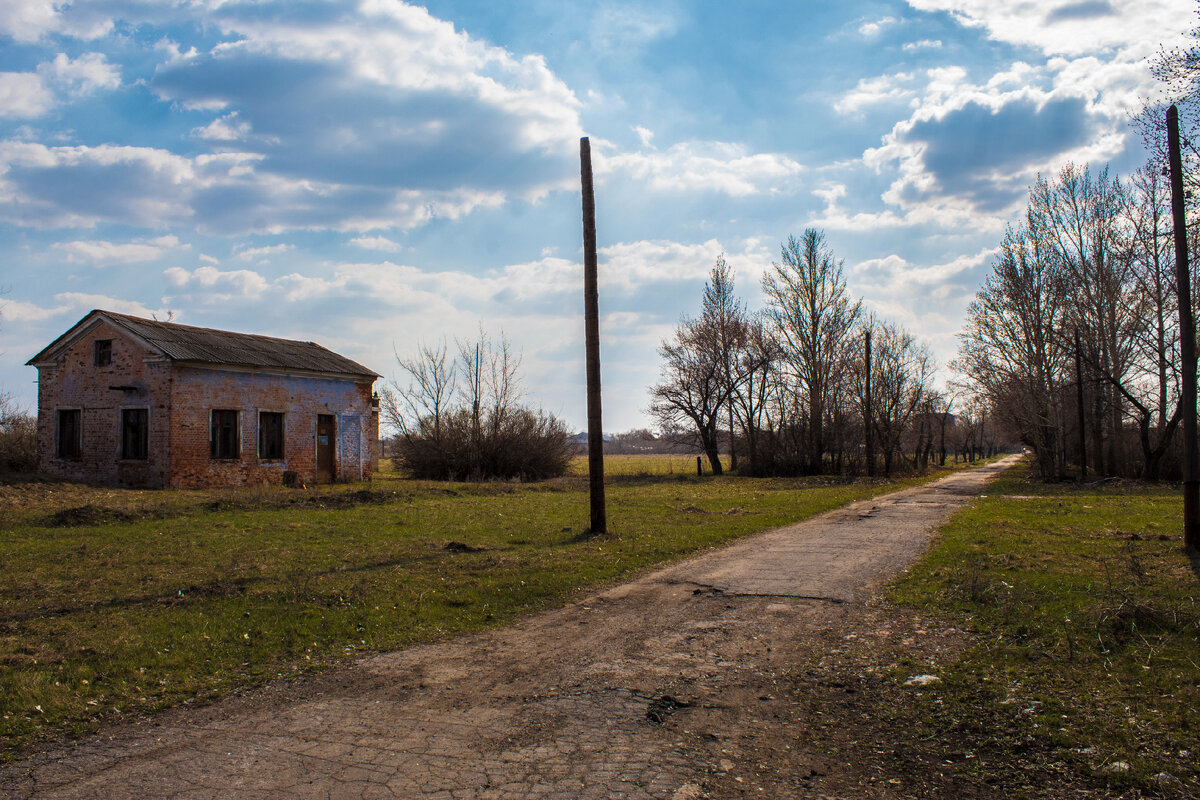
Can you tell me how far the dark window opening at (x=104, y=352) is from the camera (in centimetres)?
2373

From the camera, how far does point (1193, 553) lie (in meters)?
9.91

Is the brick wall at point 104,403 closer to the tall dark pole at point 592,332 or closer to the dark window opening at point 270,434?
the dark window opening at point 270,434

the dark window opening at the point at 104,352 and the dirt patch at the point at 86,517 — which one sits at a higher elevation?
the dark window opening at the point at 104,352

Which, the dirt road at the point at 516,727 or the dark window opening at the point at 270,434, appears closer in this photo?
the dirt road at the point at 516,727

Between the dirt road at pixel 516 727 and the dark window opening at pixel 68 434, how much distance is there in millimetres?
24229

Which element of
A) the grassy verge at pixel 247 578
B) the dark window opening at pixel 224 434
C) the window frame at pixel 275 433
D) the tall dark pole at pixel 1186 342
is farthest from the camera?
the window frame at pixel 275 433

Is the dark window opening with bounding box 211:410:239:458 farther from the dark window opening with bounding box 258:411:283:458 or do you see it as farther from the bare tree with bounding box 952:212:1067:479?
the bare tree with bounding box 952:212:1067:479

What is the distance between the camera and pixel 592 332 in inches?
529

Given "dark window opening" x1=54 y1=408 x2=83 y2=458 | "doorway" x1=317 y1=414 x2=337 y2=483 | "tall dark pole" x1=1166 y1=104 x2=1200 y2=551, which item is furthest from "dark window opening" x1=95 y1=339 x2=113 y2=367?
"tall dark pole" x1=1166 y1=104 x2=1200 y2=551

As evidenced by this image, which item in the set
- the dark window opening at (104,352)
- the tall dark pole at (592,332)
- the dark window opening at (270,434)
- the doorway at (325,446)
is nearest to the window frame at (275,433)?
the dark window opening at (270,434)

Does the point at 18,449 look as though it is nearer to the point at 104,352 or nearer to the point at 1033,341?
the point at 104,352

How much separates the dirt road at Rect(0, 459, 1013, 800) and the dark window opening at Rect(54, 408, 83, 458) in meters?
24.2

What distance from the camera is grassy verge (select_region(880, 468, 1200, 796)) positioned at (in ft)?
12.7

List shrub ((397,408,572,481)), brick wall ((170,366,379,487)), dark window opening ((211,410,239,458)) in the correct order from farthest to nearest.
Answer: shrub ((397,408,572,481)) → dark window opening ((211,410,239,458)) → brick wall ((170,366,379,487))
